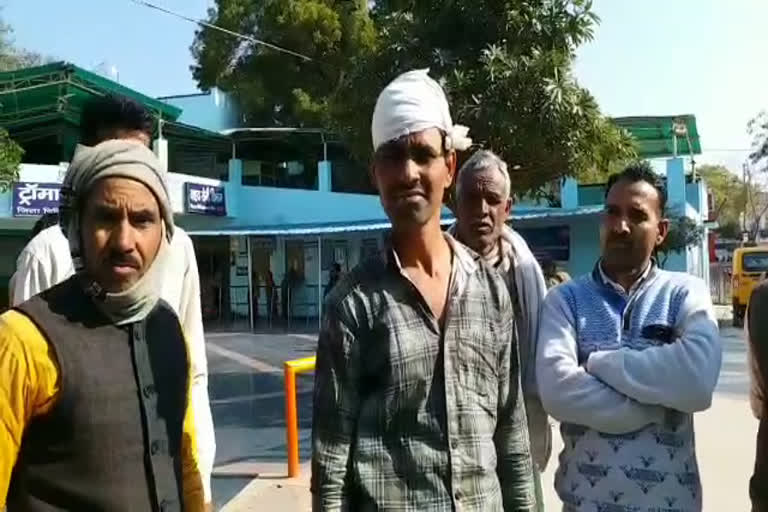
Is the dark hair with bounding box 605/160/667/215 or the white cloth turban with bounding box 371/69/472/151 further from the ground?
the white cloth turban with bounding box 371/69/472/151

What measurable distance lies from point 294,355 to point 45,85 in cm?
1005

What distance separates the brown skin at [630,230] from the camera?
2.65m

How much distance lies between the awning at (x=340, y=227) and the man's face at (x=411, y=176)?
15.7 m

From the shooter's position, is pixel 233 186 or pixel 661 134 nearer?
pixel 661 134

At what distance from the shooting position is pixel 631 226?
2645 mm

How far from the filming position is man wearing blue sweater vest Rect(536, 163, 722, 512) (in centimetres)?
240

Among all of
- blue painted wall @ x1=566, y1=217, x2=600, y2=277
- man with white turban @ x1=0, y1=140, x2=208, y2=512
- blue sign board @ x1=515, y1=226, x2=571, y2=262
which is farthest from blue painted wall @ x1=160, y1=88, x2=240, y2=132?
man with white turban @ x1=0, y1=140, x2=208, y2=512

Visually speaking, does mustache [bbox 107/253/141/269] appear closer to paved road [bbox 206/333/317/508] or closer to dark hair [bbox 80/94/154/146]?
dark hair [bbox 80/94/154/146]

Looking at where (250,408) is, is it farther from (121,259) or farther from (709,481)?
(121,259)

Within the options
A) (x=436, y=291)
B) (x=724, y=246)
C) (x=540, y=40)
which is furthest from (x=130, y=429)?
(x=724, y=246)

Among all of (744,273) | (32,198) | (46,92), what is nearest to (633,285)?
Answer: (744,273)

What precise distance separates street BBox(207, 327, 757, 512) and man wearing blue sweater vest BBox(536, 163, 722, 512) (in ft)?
9.93

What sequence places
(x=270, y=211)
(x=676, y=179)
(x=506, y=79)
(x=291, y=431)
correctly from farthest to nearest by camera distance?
(x=270, y=211), (x=676, y=179), (x=506, y=79), (x=291, y=431)

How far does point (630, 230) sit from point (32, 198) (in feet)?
60.9
